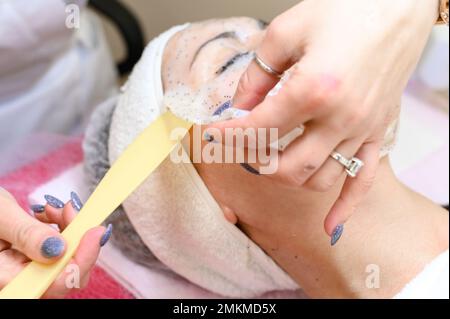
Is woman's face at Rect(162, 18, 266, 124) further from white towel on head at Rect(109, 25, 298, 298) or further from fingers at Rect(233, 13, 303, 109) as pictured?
fingers at Rect(233, 13, 303, 109)

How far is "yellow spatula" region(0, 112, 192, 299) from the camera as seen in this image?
0.63 meters

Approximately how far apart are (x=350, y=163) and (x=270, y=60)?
0.48ft

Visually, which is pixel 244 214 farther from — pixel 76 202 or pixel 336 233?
pixel 76 202

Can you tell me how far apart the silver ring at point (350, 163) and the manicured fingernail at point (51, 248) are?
32 cm

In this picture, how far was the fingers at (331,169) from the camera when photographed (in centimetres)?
62

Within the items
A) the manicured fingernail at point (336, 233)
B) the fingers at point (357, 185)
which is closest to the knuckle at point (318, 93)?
the fingers at point (357, 185)

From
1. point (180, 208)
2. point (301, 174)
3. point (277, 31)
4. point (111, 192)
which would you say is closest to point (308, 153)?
point (301, 174)

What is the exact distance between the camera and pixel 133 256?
3.47 feet

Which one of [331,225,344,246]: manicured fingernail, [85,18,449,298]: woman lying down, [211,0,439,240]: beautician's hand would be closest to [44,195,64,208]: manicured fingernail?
[85,18,449,298]: woman lying down

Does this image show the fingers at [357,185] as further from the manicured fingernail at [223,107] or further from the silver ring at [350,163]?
the manicured fingernail at [223,107]

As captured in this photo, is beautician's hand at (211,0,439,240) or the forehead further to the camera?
the forehead

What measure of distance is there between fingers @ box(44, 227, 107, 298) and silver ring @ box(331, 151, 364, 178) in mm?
297
